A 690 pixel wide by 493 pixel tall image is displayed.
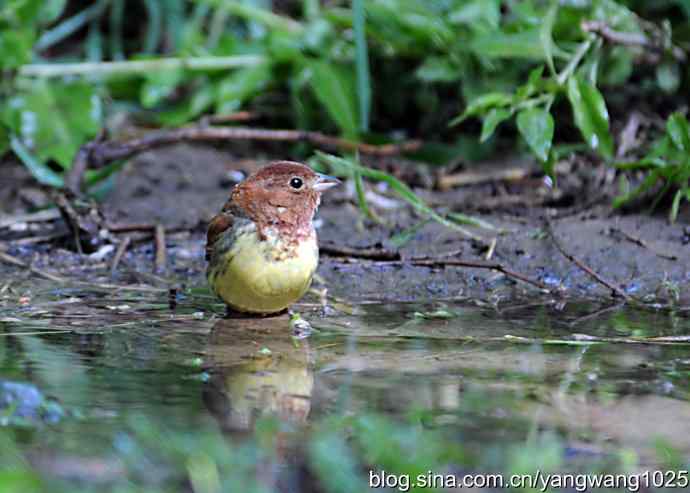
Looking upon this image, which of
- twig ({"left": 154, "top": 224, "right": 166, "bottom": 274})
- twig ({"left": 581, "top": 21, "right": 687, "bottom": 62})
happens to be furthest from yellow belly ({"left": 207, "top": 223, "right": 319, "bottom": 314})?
twig ({"left": 581, "top": 21, "right": 687, "bottom": 62})

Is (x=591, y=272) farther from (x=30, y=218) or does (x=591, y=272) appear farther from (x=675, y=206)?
(x=30, y=218)

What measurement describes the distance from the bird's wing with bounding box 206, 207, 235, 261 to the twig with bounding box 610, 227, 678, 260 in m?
2.02

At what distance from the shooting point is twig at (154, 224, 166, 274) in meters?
5.42

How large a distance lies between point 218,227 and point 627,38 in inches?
108

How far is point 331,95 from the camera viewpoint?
6766 millimetres

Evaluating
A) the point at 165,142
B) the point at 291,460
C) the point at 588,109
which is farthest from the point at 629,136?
the point at 291,460

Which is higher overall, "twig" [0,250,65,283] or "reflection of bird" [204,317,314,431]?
"reflection of bird" [204,317,314,431]

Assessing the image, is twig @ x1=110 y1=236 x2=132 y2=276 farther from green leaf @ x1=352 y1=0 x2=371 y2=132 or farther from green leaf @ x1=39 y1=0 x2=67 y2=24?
green leaf @ x1=39 y1=0 x2=67 y2=24

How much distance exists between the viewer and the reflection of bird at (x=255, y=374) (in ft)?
10.1

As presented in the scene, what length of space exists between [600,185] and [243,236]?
2.48m

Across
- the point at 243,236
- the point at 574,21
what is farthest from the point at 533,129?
the point at 243,236

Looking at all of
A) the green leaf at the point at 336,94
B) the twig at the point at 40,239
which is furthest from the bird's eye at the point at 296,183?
the green leaf at the point at 336,94

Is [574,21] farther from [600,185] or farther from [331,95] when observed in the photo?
[331,95]

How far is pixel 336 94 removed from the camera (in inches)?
267
